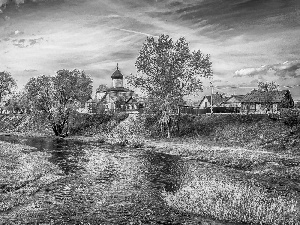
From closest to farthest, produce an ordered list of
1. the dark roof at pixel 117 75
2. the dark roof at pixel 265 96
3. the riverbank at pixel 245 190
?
the riverbank at pixel 245 190 → the dark roof at pixel 265 96 → the dark roof at pixel 117 75

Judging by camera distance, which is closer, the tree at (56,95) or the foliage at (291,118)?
the foliage at (291,118)

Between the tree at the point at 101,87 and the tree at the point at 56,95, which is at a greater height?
the tree at the point at 101,87

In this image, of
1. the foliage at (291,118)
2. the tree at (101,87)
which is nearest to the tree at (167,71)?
the foliage at (291,118)

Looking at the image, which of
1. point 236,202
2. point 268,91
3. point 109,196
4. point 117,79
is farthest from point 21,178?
point 117,79

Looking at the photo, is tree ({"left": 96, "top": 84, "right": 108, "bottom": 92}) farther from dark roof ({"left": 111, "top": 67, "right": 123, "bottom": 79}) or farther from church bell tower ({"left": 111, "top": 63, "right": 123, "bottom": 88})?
church bell tower ({"left": 111, "top": 63, "right": 123, "bottom": 88})

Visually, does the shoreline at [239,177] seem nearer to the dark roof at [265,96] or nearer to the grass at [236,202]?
the grass at [236,202]

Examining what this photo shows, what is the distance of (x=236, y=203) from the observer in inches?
631

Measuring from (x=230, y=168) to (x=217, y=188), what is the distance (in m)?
10.6

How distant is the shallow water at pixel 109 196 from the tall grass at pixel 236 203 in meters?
0.82

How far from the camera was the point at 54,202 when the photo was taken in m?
17.7

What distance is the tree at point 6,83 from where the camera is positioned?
124 metres

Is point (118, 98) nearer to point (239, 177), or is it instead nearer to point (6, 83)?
point (6, 83)

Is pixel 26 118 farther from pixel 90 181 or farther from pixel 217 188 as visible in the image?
pixel 217 188

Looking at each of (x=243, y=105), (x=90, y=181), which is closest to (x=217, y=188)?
(x=90, y=181)
